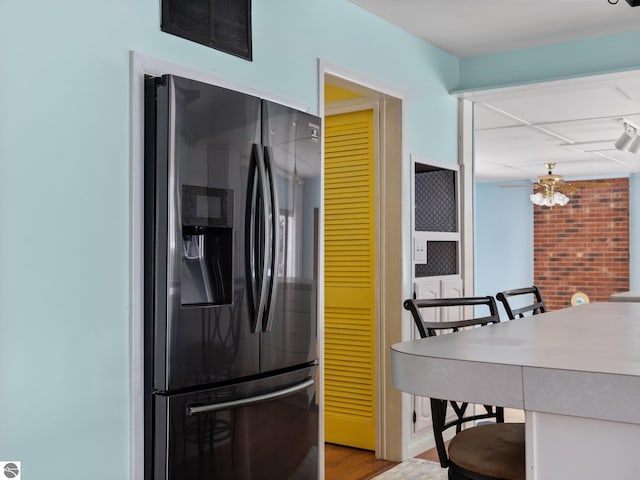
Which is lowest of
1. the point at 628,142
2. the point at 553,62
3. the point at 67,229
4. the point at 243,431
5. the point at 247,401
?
the point at 243,431

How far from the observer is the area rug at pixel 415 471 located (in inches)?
141

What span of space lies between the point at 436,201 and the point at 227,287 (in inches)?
86.9

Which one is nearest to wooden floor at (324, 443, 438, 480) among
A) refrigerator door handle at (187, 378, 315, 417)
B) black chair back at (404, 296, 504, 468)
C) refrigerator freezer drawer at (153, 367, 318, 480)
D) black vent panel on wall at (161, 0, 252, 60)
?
refrigerator freezer drawer at (153, 367, 318, 480)

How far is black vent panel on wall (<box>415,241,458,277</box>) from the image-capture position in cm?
423

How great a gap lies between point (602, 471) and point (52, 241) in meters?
1.56

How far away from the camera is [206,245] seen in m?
2.45

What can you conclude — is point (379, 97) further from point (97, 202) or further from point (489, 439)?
point (489, 439)

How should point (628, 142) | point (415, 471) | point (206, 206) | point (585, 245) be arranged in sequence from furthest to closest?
point (585, 245) < point (628, 142) < point (415, 471) < point (206, 206)

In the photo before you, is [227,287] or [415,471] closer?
[227,287]

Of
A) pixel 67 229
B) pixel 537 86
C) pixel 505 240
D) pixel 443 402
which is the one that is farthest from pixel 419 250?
pixel 505 240

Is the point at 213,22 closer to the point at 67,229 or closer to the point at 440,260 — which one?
the point at 67,229

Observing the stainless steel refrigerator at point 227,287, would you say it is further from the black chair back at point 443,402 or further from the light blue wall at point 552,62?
the light blue wall at point 552,62

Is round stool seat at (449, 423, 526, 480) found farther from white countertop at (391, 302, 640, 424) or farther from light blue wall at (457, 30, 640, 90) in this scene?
light blue wall at (457, 30, 640, 90)

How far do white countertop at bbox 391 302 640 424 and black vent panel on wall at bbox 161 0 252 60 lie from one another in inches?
60.0
